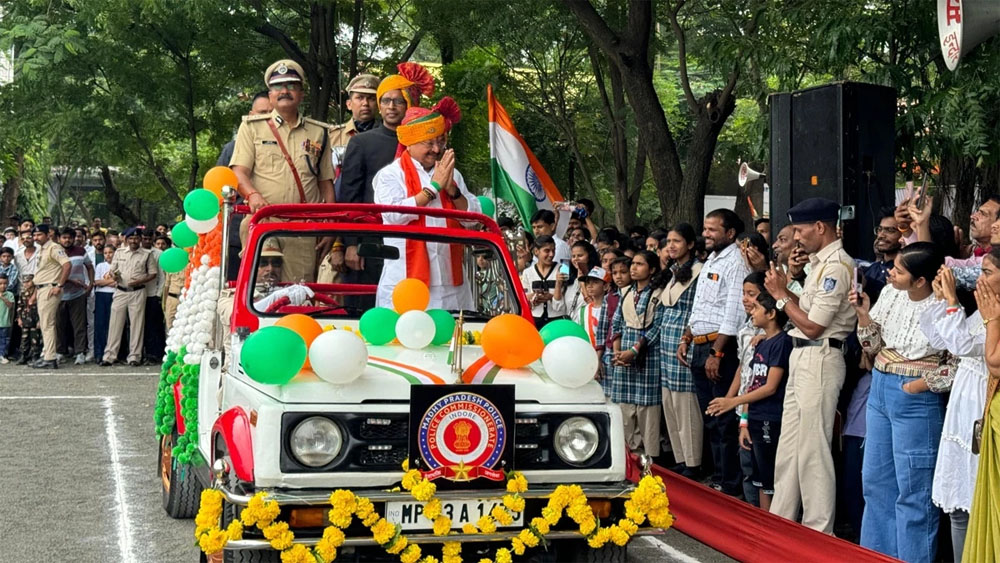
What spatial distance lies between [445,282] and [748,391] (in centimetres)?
235

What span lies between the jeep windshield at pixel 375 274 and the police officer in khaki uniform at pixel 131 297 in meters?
13.3

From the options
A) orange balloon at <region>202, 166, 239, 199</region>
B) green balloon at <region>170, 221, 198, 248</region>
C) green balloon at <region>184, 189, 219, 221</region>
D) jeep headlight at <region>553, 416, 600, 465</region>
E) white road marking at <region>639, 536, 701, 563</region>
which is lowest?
white road marking at <region>639, 536, 701, 563</region>

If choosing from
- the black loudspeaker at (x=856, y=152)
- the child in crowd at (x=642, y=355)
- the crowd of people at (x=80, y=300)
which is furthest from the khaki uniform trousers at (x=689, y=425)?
the crowd of people at (x=80, y=300)

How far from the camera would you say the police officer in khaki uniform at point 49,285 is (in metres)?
19.1

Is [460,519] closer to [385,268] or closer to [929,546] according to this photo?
[385,268]

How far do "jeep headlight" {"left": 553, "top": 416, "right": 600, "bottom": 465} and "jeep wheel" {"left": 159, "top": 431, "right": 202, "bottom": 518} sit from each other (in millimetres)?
2959

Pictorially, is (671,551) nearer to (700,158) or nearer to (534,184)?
(534,184)

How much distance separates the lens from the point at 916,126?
29.6 feet

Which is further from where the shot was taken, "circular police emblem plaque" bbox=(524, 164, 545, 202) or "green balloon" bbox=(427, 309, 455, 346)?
"circular police emblem plaque" bbox=(524, 164, 545, 202)

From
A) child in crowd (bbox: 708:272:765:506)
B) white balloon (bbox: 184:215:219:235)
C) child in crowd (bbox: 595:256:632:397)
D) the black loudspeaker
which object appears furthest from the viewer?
child in crowd (bbox: 595:256:632:397)

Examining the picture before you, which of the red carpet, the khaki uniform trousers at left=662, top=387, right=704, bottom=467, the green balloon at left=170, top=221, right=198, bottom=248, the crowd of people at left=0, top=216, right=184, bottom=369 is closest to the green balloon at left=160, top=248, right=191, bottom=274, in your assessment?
the green balloon at left=170, top=221, right=198, bottom=248

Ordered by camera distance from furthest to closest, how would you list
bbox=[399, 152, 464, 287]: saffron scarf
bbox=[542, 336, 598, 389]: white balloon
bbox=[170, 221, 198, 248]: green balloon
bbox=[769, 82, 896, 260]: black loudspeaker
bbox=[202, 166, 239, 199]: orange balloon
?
1. bbox=[769, 82, 896, 260]: black loudspeaker
2. bbox=[170, 221, 198, 248]: green balloon
3. bbox=[202, 166, 239, 199]: orange balloon
4. bbox=[399, 152, 464, 287]: saffron scarf
5. bbox=[542, 336, 598, 389]: white balloon

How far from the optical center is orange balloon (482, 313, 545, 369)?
5629mm

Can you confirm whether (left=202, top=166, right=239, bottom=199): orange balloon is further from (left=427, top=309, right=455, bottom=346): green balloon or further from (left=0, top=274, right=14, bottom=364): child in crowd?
(left=0, top=274, right=14, bottom=364): child in crowd
